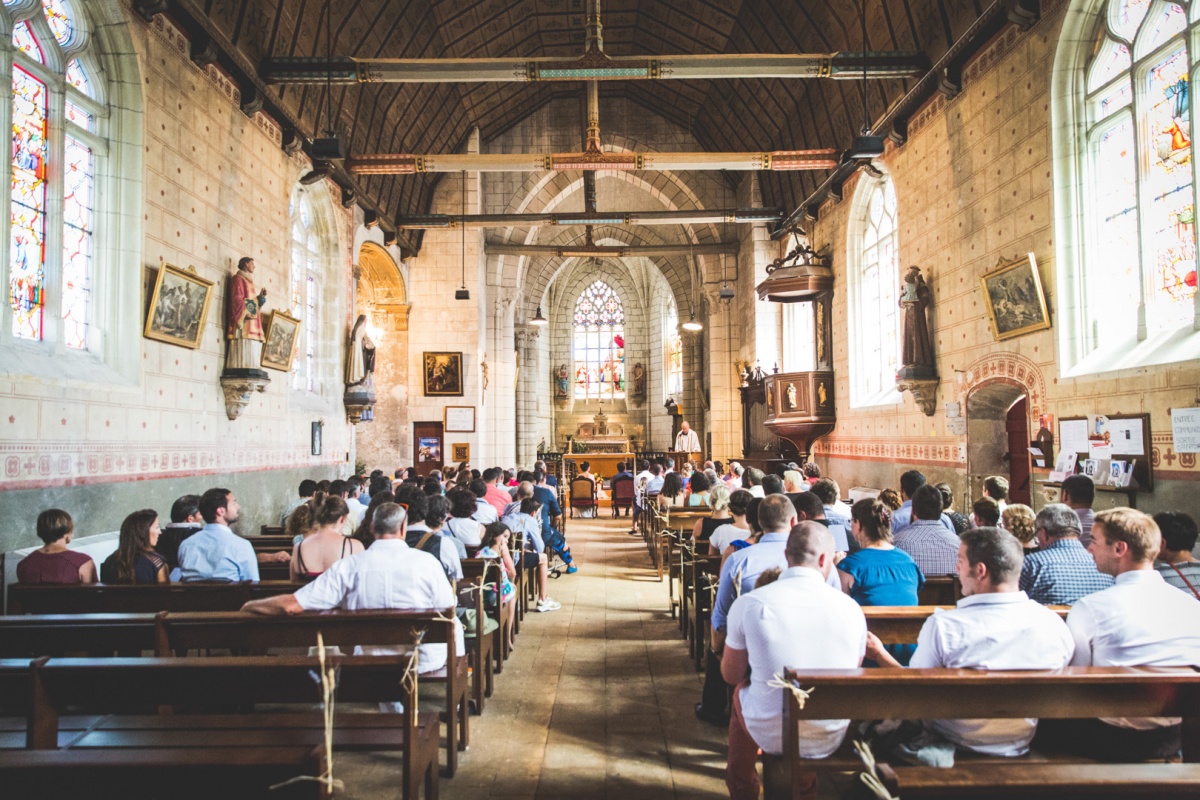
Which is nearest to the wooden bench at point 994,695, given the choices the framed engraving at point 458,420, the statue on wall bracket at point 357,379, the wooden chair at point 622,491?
the statue on wall bracket at point 357,379

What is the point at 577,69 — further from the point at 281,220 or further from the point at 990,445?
the point at 990,445

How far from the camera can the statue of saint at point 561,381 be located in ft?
96.5

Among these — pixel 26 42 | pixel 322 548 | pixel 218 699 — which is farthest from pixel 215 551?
pixel 26 42

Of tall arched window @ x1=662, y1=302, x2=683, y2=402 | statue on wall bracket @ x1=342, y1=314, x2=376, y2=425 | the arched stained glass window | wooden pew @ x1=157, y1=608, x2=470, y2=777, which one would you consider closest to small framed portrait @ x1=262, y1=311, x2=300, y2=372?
statue on wall bracket @ x1=342, y1=314, x2=376, y2=425

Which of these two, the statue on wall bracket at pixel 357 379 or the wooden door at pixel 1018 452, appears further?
the statue on wall bracket at pixel 357 379

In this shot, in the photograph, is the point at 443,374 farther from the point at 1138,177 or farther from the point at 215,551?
the point at 1138,177

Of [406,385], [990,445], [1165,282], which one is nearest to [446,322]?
[406,385]

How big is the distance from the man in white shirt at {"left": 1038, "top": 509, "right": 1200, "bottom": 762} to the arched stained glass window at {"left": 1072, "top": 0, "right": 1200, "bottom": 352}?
4.36 meters

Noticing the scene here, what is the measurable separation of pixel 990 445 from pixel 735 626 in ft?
22.5

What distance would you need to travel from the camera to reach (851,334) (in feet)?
40.0

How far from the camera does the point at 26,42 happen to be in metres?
6.00

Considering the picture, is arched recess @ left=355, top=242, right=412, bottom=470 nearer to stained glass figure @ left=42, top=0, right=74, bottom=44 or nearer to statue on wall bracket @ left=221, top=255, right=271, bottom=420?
statue on wall bracket @ left=221, top=255, right=271, bottom=420

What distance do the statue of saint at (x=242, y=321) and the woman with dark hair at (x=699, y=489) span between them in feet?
16.7

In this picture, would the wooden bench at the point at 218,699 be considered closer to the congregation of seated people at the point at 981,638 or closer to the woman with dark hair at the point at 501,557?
the congregation of seated people at the point at 981,638
